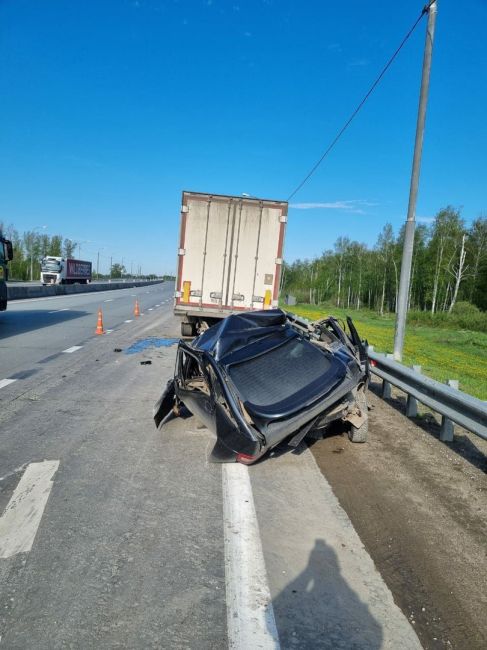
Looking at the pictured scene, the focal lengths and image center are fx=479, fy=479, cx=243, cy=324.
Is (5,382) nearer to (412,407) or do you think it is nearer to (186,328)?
(412,407)

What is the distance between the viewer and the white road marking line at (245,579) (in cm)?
233

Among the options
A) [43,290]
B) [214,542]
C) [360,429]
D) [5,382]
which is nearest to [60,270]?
[43,290]

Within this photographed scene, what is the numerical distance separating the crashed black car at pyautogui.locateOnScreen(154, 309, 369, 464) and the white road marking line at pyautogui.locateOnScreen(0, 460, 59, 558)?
144 centimetres

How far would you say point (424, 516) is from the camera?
372 centimetres

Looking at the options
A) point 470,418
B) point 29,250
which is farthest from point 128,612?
point 29,250

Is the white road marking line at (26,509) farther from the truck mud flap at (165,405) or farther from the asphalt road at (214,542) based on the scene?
the truck mud flap at (165,405)

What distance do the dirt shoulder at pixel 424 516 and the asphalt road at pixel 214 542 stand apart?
0.6 inches

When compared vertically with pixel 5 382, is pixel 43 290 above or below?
above

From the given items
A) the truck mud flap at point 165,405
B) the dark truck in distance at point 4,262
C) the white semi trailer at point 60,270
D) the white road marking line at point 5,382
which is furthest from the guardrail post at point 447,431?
the white semi trailer at point 60,270

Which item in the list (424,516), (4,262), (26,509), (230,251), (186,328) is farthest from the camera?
(4,262)

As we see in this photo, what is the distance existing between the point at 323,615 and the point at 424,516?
1573mm

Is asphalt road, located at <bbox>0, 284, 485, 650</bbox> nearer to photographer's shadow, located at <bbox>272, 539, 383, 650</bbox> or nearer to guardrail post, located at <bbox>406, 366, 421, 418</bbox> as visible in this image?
photographer's shadow, located at <bbox>272, 539, 383, 650</bbox>

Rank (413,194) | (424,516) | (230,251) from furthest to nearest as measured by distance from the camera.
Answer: (230,251) < (413,194) < (424,516)

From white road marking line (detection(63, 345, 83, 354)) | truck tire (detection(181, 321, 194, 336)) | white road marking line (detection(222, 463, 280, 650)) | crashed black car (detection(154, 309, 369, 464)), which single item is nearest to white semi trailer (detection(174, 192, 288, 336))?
truck tire (detection(181, 321, 194, 336))
